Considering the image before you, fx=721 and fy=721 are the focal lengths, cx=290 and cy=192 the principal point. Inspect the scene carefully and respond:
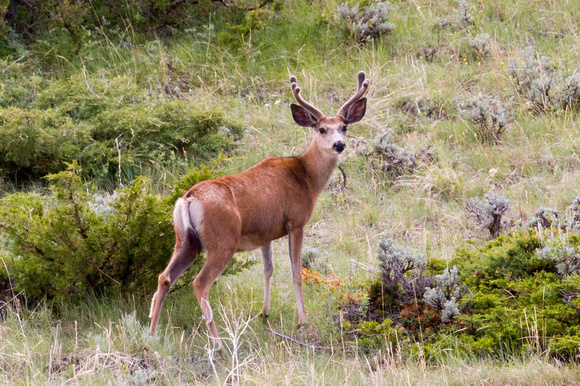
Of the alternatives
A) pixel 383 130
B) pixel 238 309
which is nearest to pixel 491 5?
pixel 383 130

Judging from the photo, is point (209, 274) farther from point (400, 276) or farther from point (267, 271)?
point (400, 276)

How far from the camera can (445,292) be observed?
220 inches

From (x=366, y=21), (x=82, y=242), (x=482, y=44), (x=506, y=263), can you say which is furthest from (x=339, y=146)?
(x=366, y=21)

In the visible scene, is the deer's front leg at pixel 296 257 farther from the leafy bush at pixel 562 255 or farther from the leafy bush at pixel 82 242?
the leafy bush at pixel 562 255

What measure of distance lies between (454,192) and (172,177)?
3445 mm

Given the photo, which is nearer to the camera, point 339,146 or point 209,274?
point 209,274

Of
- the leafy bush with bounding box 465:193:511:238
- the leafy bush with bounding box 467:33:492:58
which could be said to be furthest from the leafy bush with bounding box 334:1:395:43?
the leafy bush with bounding box 465:193:511:238

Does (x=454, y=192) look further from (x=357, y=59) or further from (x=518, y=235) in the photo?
(x=357, y=59)

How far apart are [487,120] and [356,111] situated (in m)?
3.07

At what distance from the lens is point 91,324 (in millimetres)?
5797

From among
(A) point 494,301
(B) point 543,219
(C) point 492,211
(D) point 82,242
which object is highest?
(D) point 82,242

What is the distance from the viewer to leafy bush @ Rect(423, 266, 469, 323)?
211 inches

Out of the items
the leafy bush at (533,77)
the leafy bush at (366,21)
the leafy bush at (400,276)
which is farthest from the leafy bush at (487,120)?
the leafy bush at (400,276)

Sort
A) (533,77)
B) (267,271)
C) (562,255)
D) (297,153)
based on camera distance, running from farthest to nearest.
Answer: (533,77) < (297,153) < (267,271) < (562,255)
